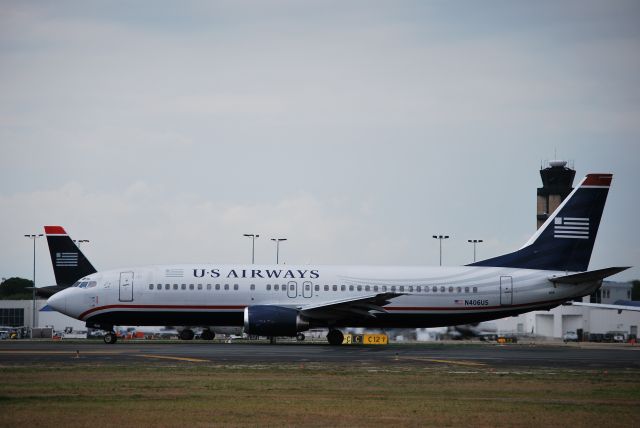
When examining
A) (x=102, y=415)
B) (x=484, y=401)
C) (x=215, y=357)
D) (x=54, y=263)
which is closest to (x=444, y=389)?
(x=484, y=401)

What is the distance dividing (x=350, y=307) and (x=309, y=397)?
1030 inches

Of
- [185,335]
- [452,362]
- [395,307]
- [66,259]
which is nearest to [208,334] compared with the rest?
[185,335]

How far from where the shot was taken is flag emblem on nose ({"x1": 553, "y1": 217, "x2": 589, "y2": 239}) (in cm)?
5047

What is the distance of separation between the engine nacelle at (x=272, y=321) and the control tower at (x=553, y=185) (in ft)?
257

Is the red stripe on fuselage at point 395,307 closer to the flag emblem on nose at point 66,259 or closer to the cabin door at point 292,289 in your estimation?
the cabin door at point 292,289

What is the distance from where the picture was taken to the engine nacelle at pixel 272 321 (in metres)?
46.5

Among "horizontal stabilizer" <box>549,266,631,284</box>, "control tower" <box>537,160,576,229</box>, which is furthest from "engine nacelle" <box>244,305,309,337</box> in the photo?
"control tower" <box>537,160,576,229</box>

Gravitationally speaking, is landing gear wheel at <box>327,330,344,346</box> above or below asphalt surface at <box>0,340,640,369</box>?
above

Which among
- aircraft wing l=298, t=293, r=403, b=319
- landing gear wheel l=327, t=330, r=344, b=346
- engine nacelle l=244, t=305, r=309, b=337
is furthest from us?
landing gear wheel l=327, t=330, r=344, b=346

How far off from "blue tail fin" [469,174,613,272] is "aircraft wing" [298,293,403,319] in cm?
812

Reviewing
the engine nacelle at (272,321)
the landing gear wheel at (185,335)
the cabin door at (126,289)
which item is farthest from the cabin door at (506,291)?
the landing gear wheel at (185,335)

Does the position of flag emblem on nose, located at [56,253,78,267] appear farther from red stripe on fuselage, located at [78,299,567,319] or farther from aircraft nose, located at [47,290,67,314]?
red stripe on fuselage, located at [78,299,567,319]

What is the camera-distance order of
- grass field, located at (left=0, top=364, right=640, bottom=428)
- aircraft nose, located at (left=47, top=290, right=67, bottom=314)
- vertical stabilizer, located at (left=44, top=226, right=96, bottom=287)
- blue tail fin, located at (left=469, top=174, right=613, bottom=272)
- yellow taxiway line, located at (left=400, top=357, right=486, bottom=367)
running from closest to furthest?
grass field, located at (left=0, top=364, right=640, bottom=428) < yellow taxiway line, located at (left=400, top=357, right=486, bottom=367) < aircraft nose, located at (left=47, top=290, right=67, bottom=314) < blue tail fin, located at (left=469, top=174, right=613, bottom=272) < vertical stabilizer, located at (left=44, top=226, right=96, bottom=287)

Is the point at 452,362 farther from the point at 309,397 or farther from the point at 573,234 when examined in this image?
the point at 573,234
